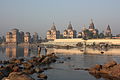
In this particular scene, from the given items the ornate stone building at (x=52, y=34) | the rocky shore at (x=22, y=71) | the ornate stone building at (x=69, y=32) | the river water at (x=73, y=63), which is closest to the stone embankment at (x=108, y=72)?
the river water at (x=73, y=63)

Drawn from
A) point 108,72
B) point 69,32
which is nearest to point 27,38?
point 69,32

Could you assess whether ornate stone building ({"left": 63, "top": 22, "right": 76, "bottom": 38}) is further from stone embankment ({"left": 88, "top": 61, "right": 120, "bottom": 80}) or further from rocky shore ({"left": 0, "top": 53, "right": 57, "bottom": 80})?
stone embankment ({"left": 88, "top": 61, "right": 120, "bottom": 80})

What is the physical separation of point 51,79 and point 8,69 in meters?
4.32

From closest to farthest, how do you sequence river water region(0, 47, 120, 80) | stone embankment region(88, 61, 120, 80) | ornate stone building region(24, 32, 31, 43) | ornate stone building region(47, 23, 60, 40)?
1. stone embankment region(88, 61, 120, 80)
2. river water region(0, 47, 120, 80)
3. ornate stone building region(47, 23, 60, 40)
4. ornate stone building region(24, 32, 31, 43)

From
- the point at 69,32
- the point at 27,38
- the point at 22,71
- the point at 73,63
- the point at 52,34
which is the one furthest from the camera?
the point at 27,38

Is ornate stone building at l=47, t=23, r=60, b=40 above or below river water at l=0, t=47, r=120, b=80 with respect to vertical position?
above

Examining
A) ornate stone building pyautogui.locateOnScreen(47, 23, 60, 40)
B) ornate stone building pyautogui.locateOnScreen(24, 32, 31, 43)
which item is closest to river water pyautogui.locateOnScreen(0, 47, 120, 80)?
ornate stone building pyautogui.locateOnScreen(47, 23, 60, 40)

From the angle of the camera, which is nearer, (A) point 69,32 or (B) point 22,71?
(B) point 22,71

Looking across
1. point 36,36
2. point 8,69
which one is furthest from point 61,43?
point 8,69

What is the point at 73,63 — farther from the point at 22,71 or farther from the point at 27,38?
the point at 27,38

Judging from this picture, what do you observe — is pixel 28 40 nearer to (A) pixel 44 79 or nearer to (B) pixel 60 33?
(B) pixel 60 33

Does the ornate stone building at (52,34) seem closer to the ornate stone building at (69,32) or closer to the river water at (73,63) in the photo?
the ornate stone building at (69,32)

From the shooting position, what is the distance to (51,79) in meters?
16.0

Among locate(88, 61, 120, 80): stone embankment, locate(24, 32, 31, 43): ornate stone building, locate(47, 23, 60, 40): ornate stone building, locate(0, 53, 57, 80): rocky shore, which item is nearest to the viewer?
locate(0, 53, 57, 80): rocky shore
